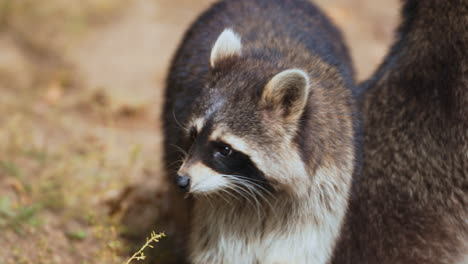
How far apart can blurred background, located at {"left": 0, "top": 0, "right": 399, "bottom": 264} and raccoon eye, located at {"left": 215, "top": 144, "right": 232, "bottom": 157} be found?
1209mm

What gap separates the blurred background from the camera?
224 inches

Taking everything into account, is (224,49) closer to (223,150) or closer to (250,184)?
(223,150)

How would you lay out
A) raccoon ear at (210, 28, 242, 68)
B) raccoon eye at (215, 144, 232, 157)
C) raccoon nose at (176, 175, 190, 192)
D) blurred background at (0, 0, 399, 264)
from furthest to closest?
blurred background at (0, 0, 399, 264), raccoon ear at (210, 28, 242, 68), raccoon eye at (215, 144, 232, 157), raccoon nose at (176, 175, 190, 192)

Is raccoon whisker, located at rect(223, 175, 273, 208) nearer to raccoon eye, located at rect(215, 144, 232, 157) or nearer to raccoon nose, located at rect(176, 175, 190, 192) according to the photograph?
raccoon eye, located at rect(215, 144, 232, 157)

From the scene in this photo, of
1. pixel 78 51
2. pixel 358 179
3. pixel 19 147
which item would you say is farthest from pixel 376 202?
pixel 78 51

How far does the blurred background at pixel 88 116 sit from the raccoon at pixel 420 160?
1.73 meters

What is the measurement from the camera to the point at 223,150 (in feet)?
13.4

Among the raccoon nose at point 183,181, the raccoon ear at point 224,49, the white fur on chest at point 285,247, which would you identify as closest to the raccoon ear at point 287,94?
the raccoon ear at point 224,49

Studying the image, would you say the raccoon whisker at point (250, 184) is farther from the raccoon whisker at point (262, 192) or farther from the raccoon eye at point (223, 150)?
the raccoon eye at point (223, 150)

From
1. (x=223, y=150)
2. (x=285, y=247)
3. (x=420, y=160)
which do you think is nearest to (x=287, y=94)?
(x=223, y=150)

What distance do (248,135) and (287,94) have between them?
14.2 inches

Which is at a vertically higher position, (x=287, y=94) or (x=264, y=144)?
(x=287, y=94)

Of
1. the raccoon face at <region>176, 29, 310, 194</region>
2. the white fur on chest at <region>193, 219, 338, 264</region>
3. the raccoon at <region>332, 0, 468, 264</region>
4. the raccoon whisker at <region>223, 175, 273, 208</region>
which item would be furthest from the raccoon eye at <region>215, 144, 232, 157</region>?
the raccoon at <region>332, 0, 468, 264</region>

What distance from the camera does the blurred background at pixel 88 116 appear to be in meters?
5.68
